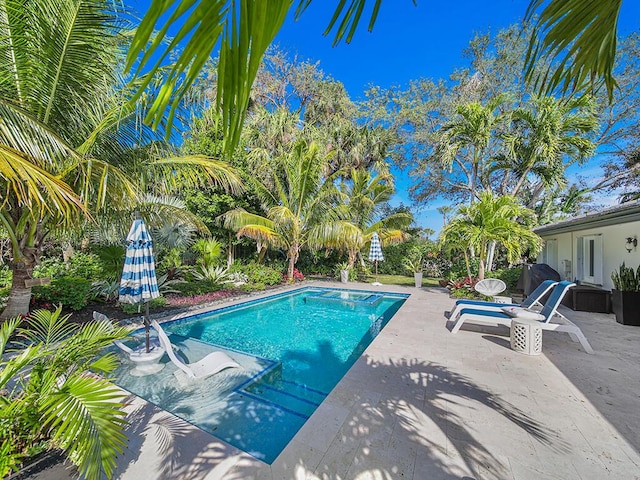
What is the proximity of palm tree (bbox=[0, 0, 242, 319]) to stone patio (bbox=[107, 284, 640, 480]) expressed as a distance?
11.6ft

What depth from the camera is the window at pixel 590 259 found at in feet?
32.9

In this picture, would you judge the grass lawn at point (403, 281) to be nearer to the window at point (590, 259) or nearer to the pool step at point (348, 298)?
the pool step at point (348, 298)

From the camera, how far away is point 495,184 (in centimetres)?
2028

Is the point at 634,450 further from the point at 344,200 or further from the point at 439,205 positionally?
the point at 439,205

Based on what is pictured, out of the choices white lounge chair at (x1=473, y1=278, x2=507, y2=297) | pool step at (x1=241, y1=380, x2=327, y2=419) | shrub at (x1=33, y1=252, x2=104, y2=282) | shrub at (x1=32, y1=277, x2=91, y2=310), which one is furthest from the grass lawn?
shrub at (x1=32, y1=277, x2=91, y2=310)

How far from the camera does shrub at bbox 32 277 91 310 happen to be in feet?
23.8

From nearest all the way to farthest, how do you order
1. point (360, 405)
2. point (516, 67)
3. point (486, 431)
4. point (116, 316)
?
point (486, 431) < point (360, 405) < point (116, 316) < point (516, 67)

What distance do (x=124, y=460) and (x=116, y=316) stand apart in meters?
6.22

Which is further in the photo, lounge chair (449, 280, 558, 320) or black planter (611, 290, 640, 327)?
black planter (611, 290, 640, 327)

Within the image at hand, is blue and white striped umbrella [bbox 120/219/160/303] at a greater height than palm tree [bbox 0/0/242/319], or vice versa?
palm tree [bbox 0/0/242/319]

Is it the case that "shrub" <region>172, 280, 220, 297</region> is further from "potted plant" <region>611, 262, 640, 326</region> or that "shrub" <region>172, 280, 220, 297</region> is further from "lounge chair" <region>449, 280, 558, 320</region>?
"potted plant" <region>611, 262, 640, 326</region>

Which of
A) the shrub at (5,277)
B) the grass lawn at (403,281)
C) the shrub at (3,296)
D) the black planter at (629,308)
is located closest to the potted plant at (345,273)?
the grass lawn at (403,281)

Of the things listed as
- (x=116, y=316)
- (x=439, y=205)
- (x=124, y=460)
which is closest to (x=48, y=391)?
(x=124, y=460)

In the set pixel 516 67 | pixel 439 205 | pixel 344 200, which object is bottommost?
pixel 344 200
